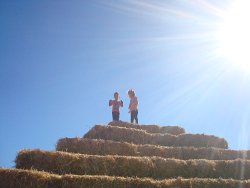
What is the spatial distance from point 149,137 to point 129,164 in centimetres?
535

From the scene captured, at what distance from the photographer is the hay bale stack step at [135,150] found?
20.6 m

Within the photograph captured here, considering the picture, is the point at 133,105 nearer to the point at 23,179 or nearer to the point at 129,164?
the point at 129,164

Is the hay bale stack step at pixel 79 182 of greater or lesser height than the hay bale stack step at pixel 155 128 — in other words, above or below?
below

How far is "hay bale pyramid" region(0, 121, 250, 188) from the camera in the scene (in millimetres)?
16062

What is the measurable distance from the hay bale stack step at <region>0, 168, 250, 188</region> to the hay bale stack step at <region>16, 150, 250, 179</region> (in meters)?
1.14

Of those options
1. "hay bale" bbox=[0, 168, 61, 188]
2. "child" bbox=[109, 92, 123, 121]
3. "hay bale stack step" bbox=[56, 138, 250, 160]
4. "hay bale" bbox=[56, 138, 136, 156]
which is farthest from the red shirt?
"hay bale" bbox=[0, 168, 61, 188]

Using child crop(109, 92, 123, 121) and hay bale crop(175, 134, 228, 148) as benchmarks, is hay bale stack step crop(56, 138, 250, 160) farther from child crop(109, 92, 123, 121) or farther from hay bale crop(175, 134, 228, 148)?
child crop(109, 92, 123, 121)

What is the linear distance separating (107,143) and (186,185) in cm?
476

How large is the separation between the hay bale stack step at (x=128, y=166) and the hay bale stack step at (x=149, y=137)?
406cm

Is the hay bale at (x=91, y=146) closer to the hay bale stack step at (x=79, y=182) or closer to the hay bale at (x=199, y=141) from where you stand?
the hay bale stack step at (x=79, y=182)

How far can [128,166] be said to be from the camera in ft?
62.1

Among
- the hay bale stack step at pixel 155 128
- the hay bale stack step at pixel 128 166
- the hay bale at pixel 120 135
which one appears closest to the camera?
the hay bale stack step at pixel 128 166

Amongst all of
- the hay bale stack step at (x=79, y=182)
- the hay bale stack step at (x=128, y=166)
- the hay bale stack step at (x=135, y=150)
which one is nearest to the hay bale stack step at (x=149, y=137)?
the hay bale stack step at (x=135, y=150)

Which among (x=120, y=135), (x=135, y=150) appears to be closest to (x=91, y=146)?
(x=135, y=150)
